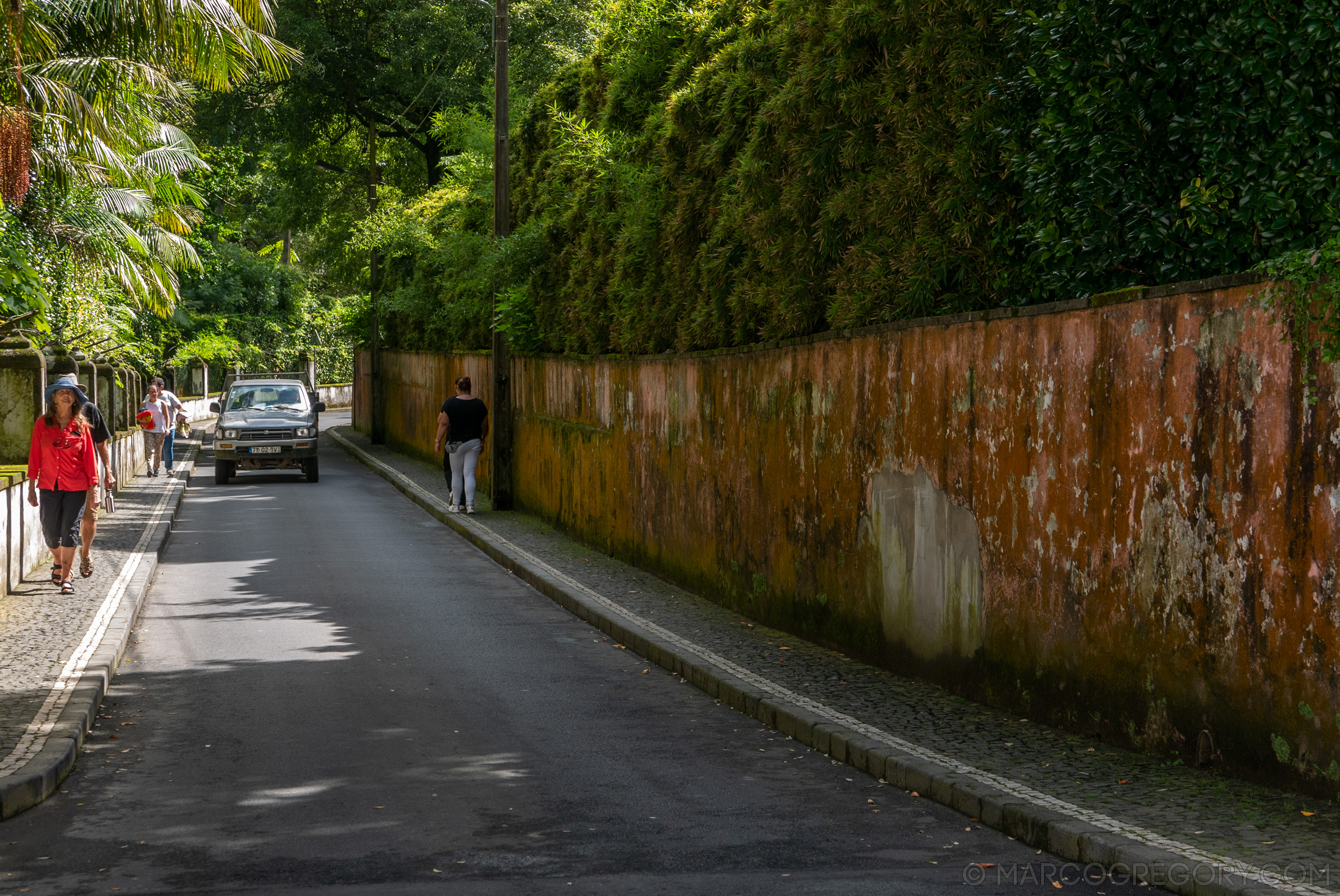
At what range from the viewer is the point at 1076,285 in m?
7.34

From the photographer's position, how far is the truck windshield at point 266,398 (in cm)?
2836

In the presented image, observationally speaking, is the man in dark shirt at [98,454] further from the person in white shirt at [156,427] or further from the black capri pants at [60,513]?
the person in white shirt at [156,427]

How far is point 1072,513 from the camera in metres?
7.04

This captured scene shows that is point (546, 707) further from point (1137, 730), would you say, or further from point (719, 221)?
point (719, 221)

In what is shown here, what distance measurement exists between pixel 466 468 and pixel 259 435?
866 cm

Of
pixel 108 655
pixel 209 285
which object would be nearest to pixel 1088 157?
pixel 108 655

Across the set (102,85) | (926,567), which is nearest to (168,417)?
(102,85)

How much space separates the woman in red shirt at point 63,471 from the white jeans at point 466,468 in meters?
7.86

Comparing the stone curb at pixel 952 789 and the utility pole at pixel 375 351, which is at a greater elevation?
the utility pole at pixel 375 351

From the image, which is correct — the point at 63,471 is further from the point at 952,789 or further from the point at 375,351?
the point at 375,351

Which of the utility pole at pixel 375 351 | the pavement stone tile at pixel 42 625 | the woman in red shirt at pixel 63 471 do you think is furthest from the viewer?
the utility pole at pixel 375 351

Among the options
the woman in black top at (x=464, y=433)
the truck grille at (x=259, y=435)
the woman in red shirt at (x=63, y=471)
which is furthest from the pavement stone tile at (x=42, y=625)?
the truck grille at (x=259, y=435)

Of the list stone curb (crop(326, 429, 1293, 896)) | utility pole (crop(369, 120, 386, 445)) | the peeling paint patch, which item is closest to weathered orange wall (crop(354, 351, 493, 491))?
utility pole (crop(369, 120, 386, 445))

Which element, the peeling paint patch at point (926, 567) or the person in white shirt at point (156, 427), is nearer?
the peeling paint patch at point (926, 567)
